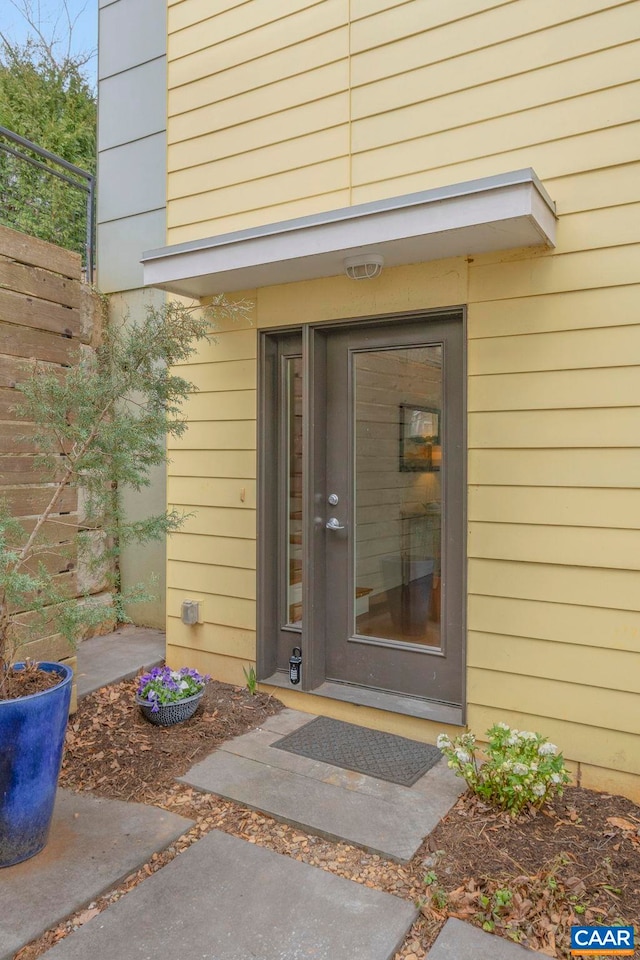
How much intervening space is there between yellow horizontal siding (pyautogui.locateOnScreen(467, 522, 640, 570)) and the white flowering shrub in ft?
2.42

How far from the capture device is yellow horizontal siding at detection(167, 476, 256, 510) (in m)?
3.58

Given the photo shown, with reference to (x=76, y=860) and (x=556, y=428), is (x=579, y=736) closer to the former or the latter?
(x=556, y=428)

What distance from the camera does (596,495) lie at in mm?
2578

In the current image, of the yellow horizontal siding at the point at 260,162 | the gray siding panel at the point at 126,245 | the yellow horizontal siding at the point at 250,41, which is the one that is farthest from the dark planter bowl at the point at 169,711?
the yellow horizontal siding at the point at 250,41

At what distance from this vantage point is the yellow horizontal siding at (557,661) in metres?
2.52

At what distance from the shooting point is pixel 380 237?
2.65 meters

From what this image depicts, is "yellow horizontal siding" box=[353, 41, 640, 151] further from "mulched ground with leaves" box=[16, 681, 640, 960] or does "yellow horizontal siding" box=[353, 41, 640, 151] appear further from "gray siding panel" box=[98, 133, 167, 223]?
"mulched ground with leaves" box=[16, 681, 640, 960]

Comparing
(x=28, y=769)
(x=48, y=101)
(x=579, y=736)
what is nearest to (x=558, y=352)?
(x=579, y=736)

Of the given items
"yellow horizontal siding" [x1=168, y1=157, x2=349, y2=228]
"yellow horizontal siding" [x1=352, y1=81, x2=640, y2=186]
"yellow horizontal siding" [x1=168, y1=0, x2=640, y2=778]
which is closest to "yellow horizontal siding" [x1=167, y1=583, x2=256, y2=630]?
"yellow horizontal siding" [x1=168, y1=0, x2=640, y2=778]

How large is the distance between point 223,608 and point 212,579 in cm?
19

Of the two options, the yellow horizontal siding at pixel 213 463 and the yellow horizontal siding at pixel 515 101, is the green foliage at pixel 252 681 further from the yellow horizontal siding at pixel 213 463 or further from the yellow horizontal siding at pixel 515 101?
the yellow horizontal siding at pixel 515 101

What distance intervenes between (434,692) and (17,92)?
8347 mm

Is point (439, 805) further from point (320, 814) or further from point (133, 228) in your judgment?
point (133, 228)

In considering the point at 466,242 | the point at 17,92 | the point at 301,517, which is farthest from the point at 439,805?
the point at 17,92
